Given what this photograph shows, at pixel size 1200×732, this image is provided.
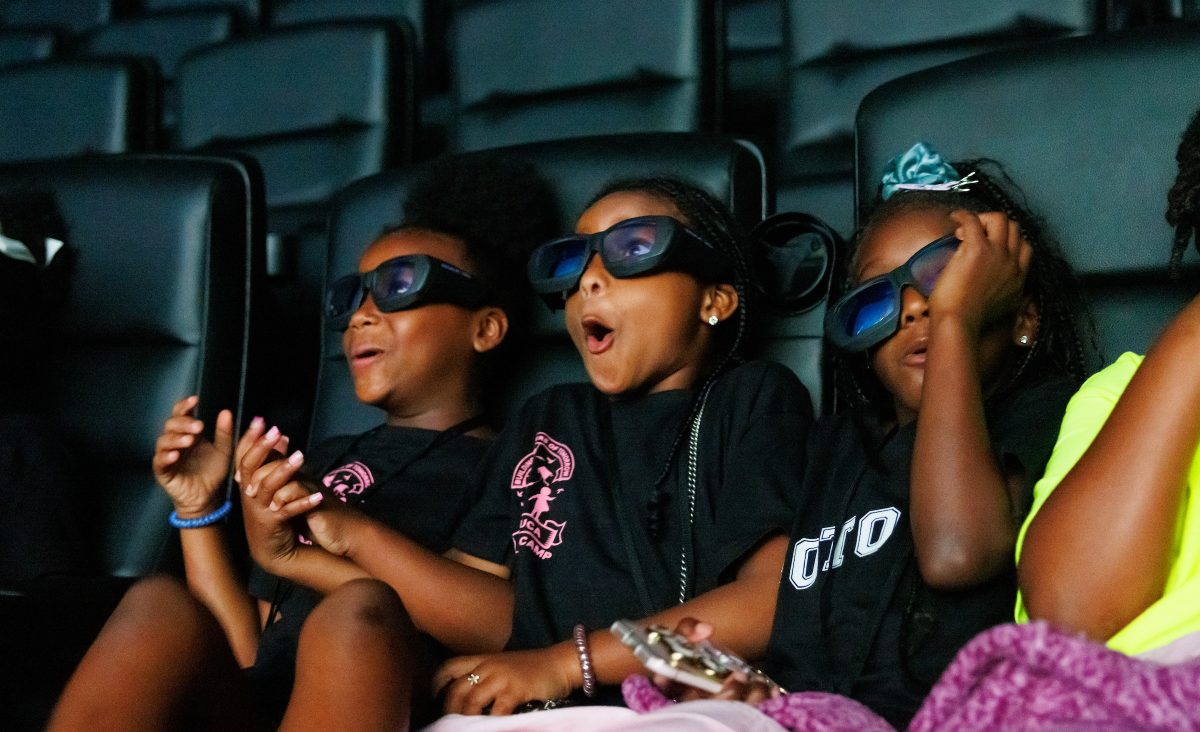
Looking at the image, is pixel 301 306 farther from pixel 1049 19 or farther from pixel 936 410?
pixel 936 410

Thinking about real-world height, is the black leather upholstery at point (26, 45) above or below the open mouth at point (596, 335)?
above

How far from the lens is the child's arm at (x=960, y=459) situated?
4.09 ft

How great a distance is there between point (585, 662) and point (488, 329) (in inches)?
27.7

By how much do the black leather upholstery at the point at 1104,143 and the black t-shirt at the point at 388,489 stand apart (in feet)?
2.54

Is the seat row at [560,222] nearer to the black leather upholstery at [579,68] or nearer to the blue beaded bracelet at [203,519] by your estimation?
the blue beaded bracelet at [203,519]

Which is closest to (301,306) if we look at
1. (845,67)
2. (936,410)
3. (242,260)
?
(242,260)

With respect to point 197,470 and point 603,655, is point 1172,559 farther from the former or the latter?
point 197,470

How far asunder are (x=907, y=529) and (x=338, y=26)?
6.47ft

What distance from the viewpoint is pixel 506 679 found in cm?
138

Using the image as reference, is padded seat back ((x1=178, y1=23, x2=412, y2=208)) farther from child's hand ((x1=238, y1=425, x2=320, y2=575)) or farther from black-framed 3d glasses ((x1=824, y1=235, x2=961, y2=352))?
black-framed 3d glasses ((x1=824, y1=235, x2=961, y2=352))

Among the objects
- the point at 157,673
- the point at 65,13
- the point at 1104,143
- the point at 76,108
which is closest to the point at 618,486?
the point at 157,673

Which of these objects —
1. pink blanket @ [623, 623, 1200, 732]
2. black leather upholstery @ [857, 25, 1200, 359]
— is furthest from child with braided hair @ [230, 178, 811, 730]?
pink blanket @ [623, 623, 1200, 732]

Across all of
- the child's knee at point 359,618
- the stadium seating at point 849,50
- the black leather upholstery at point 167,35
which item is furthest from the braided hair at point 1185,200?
the black leather upholstery at point 167,35

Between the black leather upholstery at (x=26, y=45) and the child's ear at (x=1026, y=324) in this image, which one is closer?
the child's ear at (x=1026, y=324)
